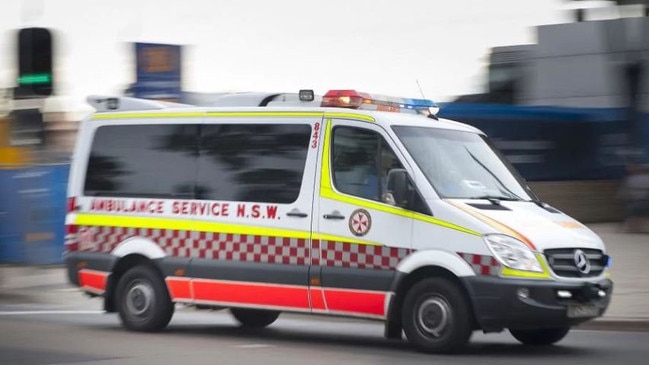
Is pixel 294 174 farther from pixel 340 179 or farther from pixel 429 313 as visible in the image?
pixel 429 313

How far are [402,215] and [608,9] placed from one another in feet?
95.8

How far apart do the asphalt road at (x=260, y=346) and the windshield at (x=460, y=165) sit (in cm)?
141

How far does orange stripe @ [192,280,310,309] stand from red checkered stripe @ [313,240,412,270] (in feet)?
1.19

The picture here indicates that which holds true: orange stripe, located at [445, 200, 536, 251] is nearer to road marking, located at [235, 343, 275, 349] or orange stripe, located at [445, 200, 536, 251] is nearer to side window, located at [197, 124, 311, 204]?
side window, located at [197, 124, 311, 204]

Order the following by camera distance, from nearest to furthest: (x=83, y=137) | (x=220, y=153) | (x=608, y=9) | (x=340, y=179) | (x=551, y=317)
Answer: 1. (x=551, y=317)
2. (x=340, y=179)
3. (x=220, y=153)
4. (x=83, y=137)
5. (x=608, y=9)

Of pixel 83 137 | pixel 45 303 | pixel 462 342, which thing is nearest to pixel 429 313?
pixel 462 342

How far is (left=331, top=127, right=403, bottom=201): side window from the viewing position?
11.6m

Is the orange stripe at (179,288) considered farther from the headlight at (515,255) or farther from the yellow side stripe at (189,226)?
the headlight at (515,255)

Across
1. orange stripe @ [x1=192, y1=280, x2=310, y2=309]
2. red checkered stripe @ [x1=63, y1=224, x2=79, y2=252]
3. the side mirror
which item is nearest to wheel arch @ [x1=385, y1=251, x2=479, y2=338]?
the side mirror

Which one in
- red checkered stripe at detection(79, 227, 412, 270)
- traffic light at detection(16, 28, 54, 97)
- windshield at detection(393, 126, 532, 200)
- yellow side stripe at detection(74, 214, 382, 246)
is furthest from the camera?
traffic light at detection(16, 28, 54, 97)

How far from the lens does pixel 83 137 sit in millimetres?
13883

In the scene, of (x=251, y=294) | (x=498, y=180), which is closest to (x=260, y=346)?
(x=251, y=294)

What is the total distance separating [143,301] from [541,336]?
387cm

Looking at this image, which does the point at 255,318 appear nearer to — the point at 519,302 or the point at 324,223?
the point at 324,223
